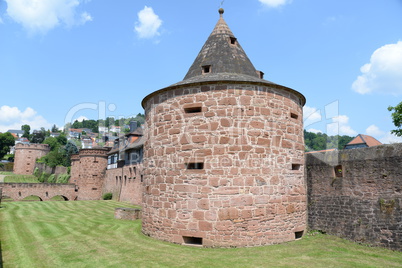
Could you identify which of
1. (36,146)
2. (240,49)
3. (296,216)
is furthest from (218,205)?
(36,146)

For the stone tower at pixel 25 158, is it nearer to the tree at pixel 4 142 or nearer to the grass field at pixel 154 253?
the tree at pixel 4 142

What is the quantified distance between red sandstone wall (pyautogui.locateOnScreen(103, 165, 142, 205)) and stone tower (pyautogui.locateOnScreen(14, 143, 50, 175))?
3364 centimetres

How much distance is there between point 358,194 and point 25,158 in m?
66.5

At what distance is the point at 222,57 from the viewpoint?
39.7 ft

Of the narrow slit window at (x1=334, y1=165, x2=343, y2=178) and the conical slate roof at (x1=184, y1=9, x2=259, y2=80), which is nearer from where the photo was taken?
the narrow slit window at (x1=334, y1=165, x2=343, y2=178)

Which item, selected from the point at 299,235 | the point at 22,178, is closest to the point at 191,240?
the point at 299,235

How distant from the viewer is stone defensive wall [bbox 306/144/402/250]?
352 inches

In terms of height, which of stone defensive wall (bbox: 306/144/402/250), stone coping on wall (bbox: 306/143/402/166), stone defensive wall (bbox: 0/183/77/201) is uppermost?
stone coping on wall (bbox: 306/143/402/166)

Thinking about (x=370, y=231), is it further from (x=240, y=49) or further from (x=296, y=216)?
(x=240, y=49)

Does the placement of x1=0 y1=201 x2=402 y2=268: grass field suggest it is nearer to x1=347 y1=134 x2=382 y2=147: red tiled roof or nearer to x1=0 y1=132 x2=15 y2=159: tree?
x1=347 y1=134 x2=382 y2=147: red tiled roof

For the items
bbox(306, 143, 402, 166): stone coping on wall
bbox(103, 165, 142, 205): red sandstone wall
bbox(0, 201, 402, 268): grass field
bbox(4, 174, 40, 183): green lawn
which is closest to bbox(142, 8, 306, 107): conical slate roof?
bbox(306, 143, 402, 166): stone coping on wall

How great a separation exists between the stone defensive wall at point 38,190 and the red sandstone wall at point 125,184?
17.0 ft

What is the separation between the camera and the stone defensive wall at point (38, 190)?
3503cm

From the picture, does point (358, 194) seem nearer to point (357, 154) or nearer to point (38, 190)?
point (357, 154)
